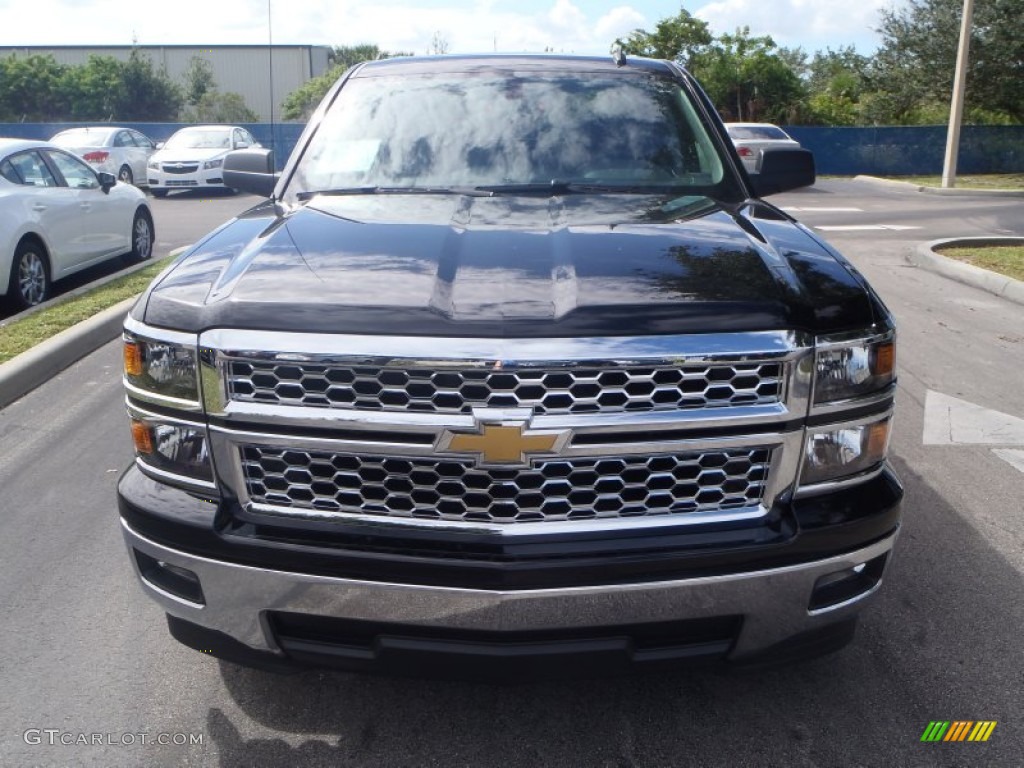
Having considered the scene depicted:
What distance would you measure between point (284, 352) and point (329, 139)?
1977mm

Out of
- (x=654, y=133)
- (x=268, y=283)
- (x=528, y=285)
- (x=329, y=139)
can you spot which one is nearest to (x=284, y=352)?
(x=268, y=283)

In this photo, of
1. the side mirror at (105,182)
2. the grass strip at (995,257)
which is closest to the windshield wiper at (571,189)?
the grass strip at (995,257)

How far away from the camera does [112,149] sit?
21828mm

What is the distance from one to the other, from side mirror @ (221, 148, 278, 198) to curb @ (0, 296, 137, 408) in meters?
1.66

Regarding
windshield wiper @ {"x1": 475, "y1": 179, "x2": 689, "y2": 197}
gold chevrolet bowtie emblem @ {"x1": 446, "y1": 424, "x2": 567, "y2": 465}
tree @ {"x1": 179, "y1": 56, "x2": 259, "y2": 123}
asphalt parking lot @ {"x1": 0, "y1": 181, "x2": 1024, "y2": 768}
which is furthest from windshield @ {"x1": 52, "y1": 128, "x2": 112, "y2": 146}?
tree @ {"x1": 179, "y1": 56, "x2": 259, "y2": 123}

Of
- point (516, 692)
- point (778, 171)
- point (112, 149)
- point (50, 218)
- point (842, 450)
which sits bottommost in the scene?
point (516, 692)

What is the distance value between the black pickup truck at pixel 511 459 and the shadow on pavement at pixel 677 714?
0.35 m

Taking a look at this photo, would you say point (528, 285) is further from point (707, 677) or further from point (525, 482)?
point (707, 677)

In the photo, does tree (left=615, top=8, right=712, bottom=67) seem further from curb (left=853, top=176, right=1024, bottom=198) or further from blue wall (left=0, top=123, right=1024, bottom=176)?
curb (left=853, top=176, right=1024, bottom=198)

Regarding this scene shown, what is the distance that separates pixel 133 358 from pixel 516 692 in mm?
1519

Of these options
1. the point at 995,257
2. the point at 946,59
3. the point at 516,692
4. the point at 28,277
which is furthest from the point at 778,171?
the point at 946,59

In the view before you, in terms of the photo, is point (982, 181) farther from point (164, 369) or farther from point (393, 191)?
point (164, 369)

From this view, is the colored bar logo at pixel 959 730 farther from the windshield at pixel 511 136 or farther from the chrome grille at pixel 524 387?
the windshield at pixel 511 136

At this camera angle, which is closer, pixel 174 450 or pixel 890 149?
pixel 174 450
